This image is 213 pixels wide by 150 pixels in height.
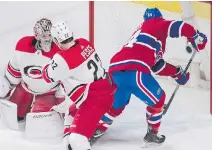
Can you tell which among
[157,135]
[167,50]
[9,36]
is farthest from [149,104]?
[9,36]

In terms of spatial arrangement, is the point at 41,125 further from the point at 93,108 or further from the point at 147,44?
the point at 147,44

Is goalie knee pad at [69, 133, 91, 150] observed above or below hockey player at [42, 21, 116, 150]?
below

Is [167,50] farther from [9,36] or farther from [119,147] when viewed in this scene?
[9,36]

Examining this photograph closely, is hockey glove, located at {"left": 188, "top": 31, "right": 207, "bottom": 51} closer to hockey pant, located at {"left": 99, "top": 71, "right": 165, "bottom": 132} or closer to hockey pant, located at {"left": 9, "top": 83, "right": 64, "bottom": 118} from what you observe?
hockey pant, located at {"left": 99, "top": 71, "right": 165, "bottom": 132}

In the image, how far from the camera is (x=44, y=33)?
5.75ft

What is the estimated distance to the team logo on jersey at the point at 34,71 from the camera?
182 cm

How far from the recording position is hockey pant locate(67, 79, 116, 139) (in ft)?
5.35

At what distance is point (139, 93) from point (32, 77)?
421 millimetres

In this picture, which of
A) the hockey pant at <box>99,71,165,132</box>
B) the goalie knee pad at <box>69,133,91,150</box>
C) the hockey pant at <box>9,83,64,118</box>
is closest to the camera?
the goalie knee pad at <box>69,133,91,150</box>

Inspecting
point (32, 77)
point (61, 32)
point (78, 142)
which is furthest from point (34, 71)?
point (78, 142)

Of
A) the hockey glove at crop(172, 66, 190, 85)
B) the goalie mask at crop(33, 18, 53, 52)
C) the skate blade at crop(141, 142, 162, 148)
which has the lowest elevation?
the skate blade at crop(141, 142, 162, 148)

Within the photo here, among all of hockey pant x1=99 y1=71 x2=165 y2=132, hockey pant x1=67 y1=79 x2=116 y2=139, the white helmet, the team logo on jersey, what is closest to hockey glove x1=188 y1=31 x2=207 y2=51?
hockey pant x1=99 y1=71 x2=165 y2=132

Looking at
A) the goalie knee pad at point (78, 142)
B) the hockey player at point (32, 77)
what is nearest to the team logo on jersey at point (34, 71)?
the hockey player at point (32, 77)

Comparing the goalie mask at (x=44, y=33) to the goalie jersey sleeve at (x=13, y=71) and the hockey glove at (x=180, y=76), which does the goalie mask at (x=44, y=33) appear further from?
the hockey glove at (x=180, y=76)
